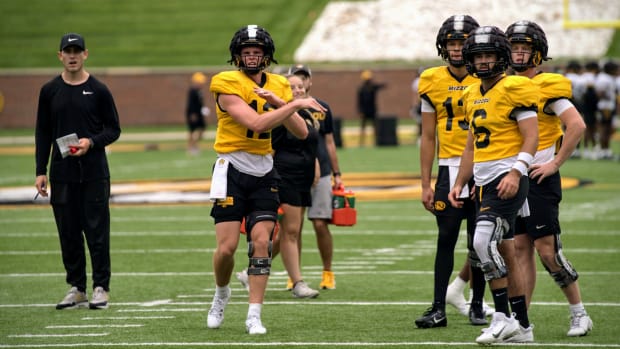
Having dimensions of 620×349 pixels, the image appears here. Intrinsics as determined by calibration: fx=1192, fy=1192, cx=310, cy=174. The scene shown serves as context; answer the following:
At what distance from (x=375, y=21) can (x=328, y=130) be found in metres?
38.4

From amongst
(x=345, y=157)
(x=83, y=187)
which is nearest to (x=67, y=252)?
(x=83, y=187)

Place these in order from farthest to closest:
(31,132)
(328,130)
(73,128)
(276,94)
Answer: (31,132) → (328,130) → (73,128) → (276,94)

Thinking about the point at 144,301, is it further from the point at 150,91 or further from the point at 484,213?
the point at 150,91

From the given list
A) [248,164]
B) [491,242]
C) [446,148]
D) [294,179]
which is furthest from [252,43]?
[294,179]

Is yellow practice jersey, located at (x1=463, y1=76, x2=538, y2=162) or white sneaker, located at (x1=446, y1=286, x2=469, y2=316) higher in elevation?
yellow practice jersey, located at (x1=463, y1=76, x2=538, y2=162)

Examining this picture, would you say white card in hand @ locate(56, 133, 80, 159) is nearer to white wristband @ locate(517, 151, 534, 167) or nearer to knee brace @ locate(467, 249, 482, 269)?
knee brace @ locate(467, 249, 482, 269)

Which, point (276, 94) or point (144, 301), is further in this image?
point (144, 301)

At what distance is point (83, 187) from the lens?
33.2 feet

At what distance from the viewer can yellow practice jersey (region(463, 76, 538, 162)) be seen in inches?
309

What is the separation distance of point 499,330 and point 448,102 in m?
1.90

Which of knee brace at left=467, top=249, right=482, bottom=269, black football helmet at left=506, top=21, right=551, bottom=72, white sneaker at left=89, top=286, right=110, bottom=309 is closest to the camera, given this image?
black football helmet at left=506, top=21, right=551, bottom=72

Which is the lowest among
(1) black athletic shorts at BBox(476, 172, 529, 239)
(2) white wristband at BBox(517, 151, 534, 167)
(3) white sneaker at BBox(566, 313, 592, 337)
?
(3) white sneaker at BBox(566, 313, 592, 337)

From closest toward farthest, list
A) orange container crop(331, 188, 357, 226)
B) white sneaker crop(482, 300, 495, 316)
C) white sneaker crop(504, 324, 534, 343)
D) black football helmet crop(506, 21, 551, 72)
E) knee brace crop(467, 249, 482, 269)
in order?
1. white sneaker crop(504, 324, 534, 343)
2. black football helmet crop(506, 21, 551, 72)
3. knee brace crop(467, 249, 482, 269)
4. white sneaker crop(482, 300, 495, 316)
5. orange container crop(331, 188, 357, 226)

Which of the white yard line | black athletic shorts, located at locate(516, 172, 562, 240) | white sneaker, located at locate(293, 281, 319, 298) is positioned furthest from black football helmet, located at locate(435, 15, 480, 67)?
white sneaker, located at locate(293, 281, 319, 298)
